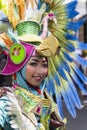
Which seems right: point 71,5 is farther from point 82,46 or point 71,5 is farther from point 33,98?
point 33,98

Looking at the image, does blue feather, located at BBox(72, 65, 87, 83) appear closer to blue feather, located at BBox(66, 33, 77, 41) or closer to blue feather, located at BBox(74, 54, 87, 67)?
blue feather, located at BBox(74, 54, 87, 67)

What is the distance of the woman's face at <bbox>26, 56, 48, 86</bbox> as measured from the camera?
3.33 m

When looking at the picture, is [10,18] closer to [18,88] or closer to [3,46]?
[3,46]

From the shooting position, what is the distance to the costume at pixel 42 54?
3197 mm

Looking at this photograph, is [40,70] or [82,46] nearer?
[40,70]

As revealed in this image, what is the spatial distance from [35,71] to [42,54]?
0.12 metres

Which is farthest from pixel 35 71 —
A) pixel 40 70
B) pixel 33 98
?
pixel 33 98

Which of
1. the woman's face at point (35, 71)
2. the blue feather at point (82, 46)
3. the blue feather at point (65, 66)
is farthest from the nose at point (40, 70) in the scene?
the blue feather at point (82, 46)

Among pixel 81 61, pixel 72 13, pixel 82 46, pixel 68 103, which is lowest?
pixel 68 103

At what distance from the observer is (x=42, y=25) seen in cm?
356

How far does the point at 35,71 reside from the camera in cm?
333

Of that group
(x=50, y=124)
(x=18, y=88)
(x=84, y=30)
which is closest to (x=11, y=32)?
(x=18, y=88)

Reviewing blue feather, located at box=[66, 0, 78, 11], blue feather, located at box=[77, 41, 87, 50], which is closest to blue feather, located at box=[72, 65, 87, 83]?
blue feather, located at box=[77, 41, 87, 50]

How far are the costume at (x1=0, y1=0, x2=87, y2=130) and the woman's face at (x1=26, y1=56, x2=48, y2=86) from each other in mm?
34
